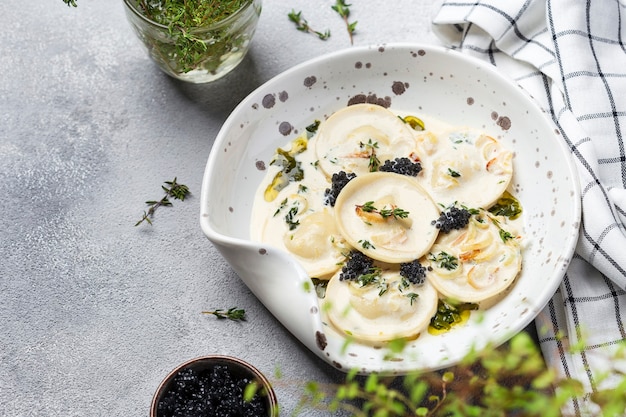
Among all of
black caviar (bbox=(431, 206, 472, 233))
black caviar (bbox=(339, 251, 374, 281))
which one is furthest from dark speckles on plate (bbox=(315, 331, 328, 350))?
black caviar (bbox=(431, 206, 472, 233))

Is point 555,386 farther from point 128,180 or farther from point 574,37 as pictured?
point 128,180

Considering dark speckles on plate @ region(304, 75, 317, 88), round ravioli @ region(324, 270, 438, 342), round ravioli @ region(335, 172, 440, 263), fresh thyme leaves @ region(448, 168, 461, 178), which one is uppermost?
dark speckles on plate @ region(304, 75, 317, 88)

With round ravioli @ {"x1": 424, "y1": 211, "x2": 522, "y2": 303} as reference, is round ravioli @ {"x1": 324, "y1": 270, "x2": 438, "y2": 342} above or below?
below

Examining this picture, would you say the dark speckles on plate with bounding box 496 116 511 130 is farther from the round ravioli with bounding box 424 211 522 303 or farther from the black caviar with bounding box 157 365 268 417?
the black caviar with bounding box 157 365 268 417

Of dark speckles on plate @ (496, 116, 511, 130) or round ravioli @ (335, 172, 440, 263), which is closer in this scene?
round ravioli @ (335, 172, 440, 263)

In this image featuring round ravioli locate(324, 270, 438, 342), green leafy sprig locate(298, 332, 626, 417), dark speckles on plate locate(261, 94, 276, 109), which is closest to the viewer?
green leafy sprig locate(298, 332, 626, 417)

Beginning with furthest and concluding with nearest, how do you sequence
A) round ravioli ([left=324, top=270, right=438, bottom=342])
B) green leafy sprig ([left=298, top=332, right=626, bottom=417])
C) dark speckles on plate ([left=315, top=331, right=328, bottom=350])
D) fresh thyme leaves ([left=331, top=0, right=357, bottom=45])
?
fresh thyme leaves ([left=331, top=0, right=357, bottom=45])
round ravioli ([left=324, top=270, right=438, bottom=342])
dark speckles on plate ([left=315, top=331, right=328, bottom=350])
green leafy sprig ([left=298, top=332, right=626, bottom=417])
